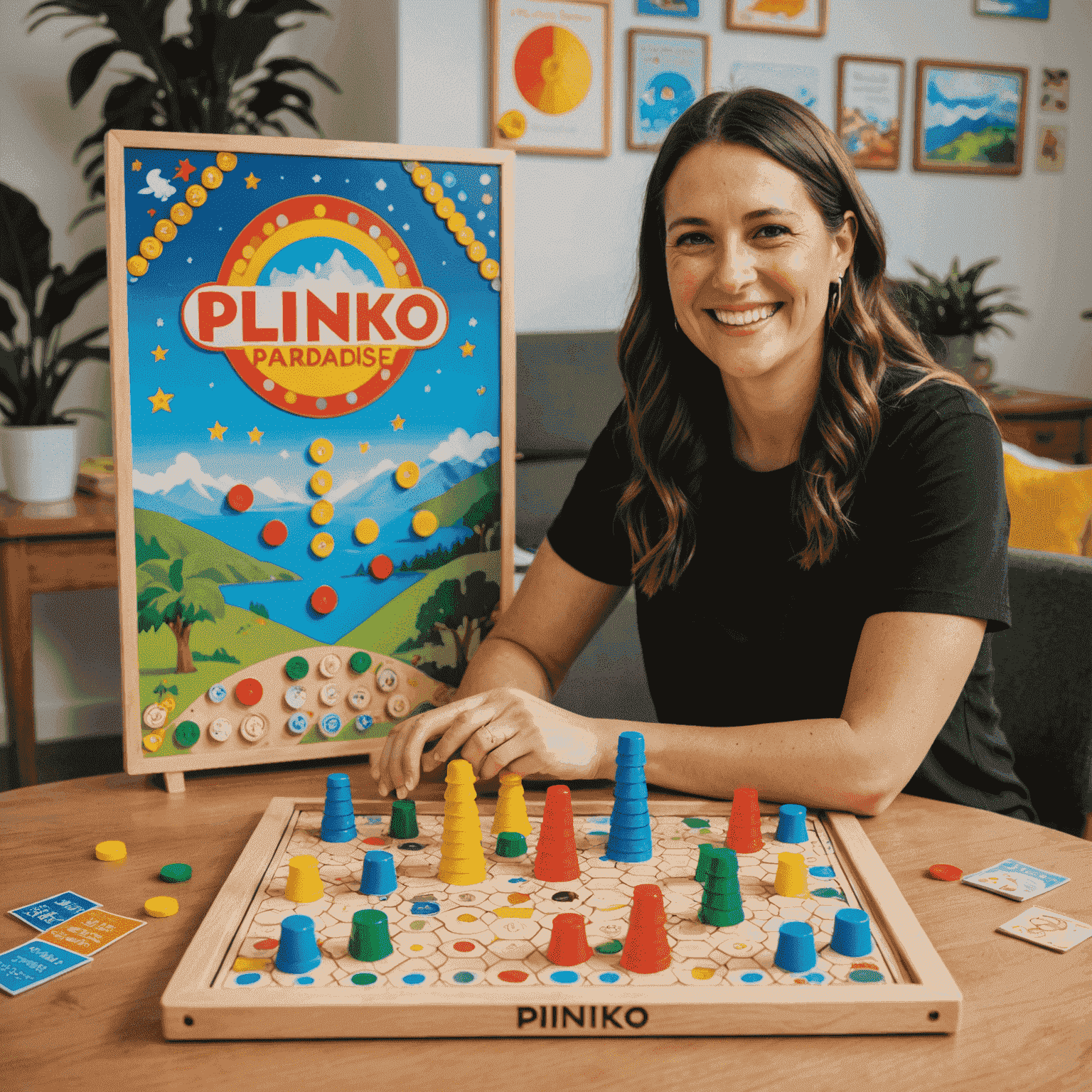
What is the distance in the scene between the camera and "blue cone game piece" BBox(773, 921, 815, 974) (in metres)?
0.71

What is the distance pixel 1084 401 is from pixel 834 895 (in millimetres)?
3950

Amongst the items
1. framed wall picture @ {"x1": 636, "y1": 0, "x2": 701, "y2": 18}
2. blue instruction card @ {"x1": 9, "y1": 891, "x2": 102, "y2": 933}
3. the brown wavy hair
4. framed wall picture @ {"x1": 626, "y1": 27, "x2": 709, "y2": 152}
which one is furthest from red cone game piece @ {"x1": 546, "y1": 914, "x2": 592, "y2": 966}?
framed wall picture @ {"x1": 636, "y1": 0, "x2": 701, "y2": 18}

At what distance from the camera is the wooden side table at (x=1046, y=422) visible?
411cm

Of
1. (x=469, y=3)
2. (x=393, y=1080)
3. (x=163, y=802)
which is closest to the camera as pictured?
(x=393, y=1080)

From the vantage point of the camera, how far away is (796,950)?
0.71 meters

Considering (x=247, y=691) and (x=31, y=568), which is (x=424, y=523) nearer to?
(x=247, y=691)

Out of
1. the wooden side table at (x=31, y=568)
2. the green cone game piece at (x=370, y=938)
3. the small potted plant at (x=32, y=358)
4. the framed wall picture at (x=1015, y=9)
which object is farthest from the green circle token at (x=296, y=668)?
the framed wall picture at (x=1015, y=9)

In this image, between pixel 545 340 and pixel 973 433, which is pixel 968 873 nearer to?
pixel 973 433

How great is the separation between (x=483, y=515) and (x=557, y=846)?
450 millimetres

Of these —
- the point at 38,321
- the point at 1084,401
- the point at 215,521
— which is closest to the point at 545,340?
the point at 38,321

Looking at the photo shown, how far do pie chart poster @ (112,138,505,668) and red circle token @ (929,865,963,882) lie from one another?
0.55 metres

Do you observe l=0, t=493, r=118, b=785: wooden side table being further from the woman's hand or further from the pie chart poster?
the woman's hand

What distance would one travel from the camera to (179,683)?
1104 mm

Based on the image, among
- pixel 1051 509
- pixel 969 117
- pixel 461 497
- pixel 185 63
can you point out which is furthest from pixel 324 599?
pixel 969 117
